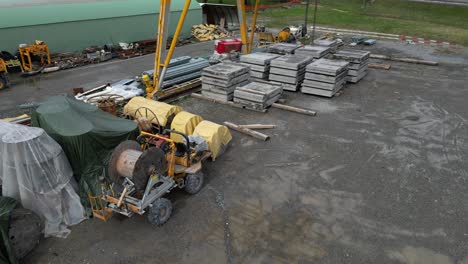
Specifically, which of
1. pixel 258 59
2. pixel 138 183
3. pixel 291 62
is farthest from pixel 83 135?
pixel 291 62

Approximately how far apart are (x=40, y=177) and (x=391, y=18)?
128 feet

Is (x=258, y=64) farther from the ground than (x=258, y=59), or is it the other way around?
(x=258, y=59)

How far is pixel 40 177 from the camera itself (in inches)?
275

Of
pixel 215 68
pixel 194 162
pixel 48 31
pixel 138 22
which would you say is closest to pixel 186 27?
pixel 138 22

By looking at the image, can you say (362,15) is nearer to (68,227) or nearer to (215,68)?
(215,68)

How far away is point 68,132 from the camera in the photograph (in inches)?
307

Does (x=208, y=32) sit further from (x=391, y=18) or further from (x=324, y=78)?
(x=391, y=18)

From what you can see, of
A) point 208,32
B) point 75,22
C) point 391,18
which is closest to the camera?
point 75,22

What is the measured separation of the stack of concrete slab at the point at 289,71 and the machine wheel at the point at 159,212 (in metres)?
10.1

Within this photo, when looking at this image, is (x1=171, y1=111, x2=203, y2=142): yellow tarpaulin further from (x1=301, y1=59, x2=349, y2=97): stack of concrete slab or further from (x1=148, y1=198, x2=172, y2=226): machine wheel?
(x1=301, y1=59, x2=349, y2=97): stack of concrete slab

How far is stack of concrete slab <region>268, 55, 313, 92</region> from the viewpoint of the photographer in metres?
15.7

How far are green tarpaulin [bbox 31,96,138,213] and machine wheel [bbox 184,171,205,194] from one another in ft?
6.04

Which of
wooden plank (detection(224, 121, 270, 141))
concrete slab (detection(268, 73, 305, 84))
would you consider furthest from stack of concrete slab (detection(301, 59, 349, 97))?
wooden plank (detection(224, 121, 270, 141))

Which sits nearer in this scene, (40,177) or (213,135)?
(40,177)
